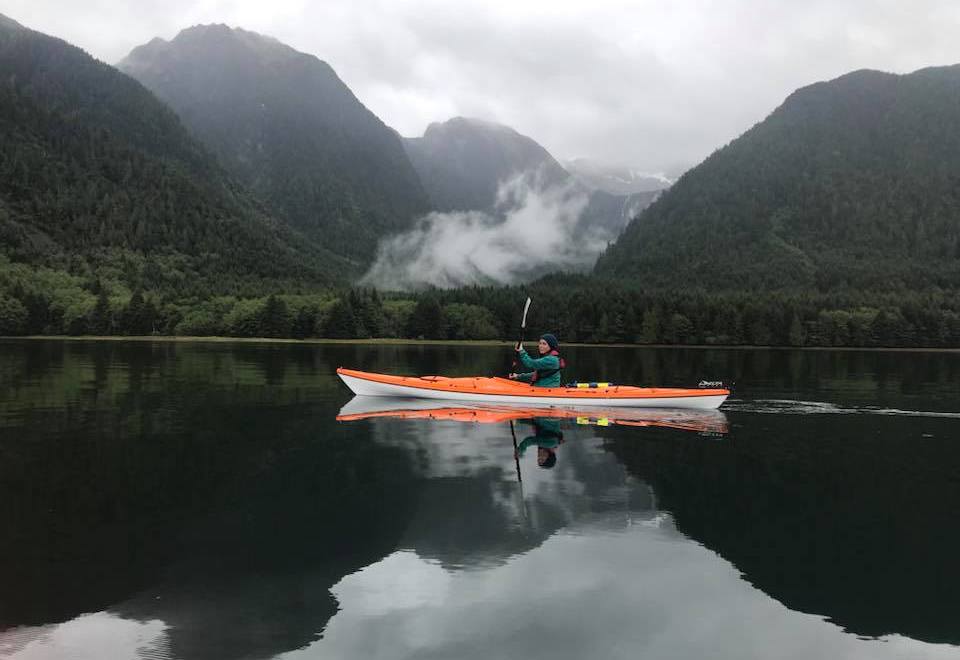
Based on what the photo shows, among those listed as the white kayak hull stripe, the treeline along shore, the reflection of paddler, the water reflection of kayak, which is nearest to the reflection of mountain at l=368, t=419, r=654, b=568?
the reflection of paddler

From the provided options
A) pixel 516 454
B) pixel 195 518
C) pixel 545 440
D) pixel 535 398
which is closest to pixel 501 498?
pixel 516 454

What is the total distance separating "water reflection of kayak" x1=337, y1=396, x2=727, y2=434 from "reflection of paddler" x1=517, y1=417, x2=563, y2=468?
1705mm

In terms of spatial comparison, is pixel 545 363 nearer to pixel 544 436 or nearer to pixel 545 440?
pixel 544 436

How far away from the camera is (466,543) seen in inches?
620

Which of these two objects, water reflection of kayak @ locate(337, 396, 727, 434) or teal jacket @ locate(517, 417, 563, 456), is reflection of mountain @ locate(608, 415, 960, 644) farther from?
water reflection of kayak @ locate(337, 396, 727, 434)

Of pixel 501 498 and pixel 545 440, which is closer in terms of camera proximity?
pixel 501 498

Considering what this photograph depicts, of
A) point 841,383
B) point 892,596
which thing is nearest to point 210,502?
point 892,596

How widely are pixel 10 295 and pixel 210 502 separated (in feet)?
532

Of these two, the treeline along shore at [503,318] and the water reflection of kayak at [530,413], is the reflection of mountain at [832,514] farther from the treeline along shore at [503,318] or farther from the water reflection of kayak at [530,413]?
the treeline along shore at [503,318]

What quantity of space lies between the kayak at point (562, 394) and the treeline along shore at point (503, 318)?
11601 cm

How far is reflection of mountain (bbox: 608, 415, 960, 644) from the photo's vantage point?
1310 centimetres

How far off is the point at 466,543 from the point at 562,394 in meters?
21.4

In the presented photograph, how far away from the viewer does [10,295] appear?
15038 centimetres

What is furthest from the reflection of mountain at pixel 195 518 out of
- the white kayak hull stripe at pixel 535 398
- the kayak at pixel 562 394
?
the kayak at pixel 562 394
